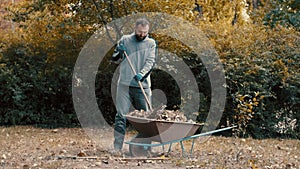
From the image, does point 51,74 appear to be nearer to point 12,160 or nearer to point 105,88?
point 105,88

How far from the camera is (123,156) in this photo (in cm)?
747

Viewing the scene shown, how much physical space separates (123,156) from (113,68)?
4.73 meters

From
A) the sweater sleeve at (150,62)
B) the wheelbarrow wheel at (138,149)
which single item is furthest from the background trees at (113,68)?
the wheelbarrow wheel at (138,149)

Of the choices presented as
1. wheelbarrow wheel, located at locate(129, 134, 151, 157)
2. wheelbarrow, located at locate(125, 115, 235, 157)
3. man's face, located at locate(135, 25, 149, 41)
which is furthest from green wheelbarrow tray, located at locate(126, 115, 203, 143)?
man's face, located at locate(135, 25, 149, 41)

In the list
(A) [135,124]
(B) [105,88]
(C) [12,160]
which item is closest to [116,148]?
(A) [135,124]

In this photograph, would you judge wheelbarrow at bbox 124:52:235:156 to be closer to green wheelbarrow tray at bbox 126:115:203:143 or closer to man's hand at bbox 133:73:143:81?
green wheelbarrow tray at bbox 126:115:203:143

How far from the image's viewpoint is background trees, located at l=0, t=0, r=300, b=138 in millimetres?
10859

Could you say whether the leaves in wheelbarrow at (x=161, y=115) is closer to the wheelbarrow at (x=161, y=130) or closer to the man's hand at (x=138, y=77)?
the wheelbarrow at (x=161, y=130)

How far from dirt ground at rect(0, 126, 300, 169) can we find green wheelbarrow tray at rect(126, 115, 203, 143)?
309 millimetres

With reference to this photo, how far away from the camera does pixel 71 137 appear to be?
10242mm

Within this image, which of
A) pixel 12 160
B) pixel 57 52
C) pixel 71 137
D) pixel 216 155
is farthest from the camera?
pixel 57 52

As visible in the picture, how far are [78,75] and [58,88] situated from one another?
0.67m

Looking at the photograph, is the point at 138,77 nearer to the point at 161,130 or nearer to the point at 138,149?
the point at 161,130

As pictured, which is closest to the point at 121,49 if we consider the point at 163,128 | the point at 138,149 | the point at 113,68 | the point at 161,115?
the point at 161,115
